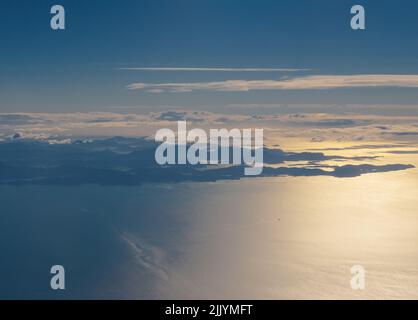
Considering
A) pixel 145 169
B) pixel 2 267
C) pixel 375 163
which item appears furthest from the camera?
pixel 375 163

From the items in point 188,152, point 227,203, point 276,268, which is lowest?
point 276,268

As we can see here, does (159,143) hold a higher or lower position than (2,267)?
higher

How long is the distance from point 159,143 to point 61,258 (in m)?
64.0

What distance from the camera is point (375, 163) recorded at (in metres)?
114

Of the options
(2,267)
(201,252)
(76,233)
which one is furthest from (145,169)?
(2,267)

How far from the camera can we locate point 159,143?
118812mm

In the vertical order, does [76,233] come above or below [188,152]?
below

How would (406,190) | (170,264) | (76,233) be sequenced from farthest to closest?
(406,190)
(76,233)
(170,264)

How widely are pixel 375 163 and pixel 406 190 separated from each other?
17.7m

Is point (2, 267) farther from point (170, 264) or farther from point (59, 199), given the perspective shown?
point (59, 199)

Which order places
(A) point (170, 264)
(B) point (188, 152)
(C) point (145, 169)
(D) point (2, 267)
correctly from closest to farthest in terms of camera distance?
(D) point (2, 267) → (A) point (170, 264) → (C) point (145, 169) → (B) point (188, 152)

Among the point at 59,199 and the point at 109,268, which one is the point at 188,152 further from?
the point at 109,268

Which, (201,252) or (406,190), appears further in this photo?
(406,190)

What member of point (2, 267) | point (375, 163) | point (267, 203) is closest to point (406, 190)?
point (375, 163)
